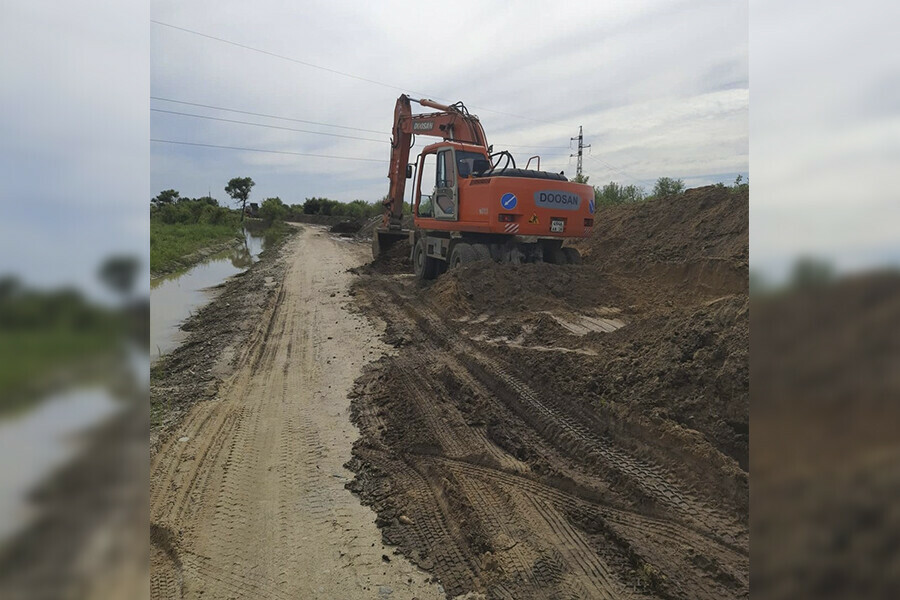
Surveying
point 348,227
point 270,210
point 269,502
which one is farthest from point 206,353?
point 270,210

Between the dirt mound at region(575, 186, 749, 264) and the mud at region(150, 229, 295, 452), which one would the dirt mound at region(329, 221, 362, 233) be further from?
→ the mud at region(150, 229, 295, 452)

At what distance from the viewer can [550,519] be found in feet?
9.71

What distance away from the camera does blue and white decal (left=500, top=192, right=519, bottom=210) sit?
9.29 meters

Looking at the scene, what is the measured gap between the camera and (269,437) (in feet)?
13.5

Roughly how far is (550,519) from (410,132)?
11936 mm

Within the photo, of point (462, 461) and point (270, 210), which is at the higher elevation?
point (270, 210)

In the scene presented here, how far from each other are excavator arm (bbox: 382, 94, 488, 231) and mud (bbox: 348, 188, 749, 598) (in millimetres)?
6427

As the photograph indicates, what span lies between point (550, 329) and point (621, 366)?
6.38 ft

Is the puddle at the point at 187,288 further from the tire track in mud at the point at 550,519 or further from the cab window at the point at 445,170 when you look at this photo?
the cab window at the point at 445,170
